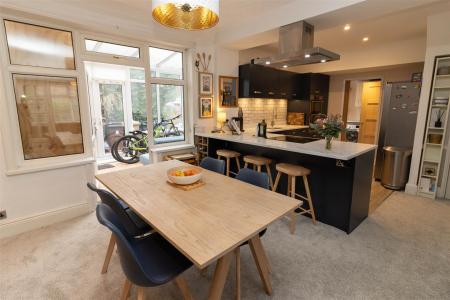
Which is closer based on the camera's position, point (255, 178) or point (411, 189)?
point (255, 178)

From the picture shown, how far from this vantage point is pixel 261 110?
18.4ft

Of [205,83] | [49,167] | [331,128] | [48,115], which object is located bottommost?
[49,167]

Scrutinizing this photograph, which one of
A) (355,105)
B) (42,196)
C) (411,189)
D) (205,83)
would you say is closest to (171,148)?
(205,83)

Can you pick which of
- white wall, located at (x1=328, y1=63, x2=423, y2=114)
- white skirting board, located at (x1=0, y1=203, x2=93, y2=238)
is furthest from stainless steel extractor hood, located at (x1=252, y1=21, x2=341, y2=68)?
white wall, located at (x1=328, y1=63, x2=423, y2=114)

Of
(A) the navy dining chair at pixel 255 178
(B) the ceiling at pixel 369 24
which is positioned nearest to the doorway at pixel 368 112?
(B) the ceiling at pixel 369 24

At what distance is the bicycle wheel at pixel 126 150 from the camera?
559cm

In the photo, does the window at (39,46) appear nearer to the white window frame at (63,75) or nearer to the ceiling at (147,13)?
the white window frame at (63,75)

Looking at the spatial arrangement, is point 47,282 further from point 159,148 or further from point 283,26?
point 283,26

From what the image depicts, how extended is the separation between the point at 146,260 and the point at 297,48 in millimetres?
2908

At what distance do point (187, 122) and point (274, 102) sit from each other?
8.72 feet

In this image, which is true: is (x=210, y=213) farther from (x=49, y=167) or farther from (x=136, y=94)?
(x=136, y=94)

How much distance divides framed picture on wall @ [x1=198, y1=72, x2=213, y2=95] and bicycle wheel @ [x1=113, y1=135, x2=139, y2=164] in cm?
256

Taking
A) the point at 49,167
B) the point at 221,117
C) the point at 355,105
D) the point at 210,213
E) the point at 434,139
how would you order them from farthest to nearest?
the point at 355,105 < the point at 221,117 < the point at 434,139 < the point at 49,167 < the point at 210,213

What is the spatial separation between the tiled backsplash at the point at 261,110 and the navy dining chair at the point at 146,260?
13.1ft
